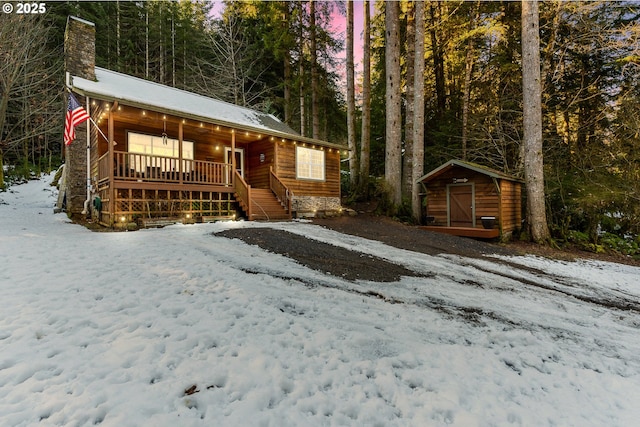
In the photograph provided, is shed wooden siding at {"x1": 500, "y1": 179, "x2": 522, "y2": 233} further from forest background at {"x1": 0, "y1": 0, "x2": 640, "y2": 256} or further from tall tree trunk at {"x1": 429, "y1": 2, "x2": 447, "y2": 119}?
tall tree trunk at {"x1": 429, "y1": 2, "x2": 447, "y2": 119}

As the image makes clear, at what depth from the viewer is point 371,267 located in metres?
5.46

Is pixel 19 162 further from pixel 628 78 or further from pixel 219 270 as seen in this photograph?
pixel 628 78

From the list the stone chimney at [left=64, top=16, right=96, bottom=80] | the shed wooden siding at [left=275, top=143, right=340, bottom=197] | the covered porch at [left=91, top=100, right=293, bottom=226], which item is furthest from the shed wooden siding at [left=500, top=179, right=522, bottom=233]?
the stone chimney at [left=64, top=16, right=96, bottom=80]

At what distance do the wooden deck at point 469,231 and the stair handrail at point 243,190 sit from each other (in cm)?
704

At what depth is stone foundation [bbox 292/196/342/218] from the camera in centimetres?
1242

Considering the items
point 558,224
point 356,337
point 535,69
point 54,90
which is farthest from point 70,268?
point 54,90

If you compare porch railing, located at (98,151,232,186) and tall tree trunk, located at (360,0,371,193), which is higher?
tall tree trunk, located at (360,0,371,193)

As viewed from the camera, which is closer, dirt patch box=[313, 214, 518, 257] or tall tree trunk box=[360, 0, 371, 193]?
dirt patch box=[313, 214, 518, 257]

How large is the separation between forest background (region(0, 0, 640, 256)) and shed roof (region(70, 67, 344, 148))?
4.63 m

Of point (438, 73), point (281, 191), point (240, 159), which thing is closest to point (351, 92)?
point (438, 73)

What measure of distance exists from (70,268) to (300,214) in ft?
28.3

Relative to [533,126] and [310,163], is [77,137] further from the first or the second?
[533,126]

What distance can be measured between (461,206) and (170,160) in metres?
10.8

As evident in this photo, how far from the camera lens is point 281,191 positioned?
11555 mm
